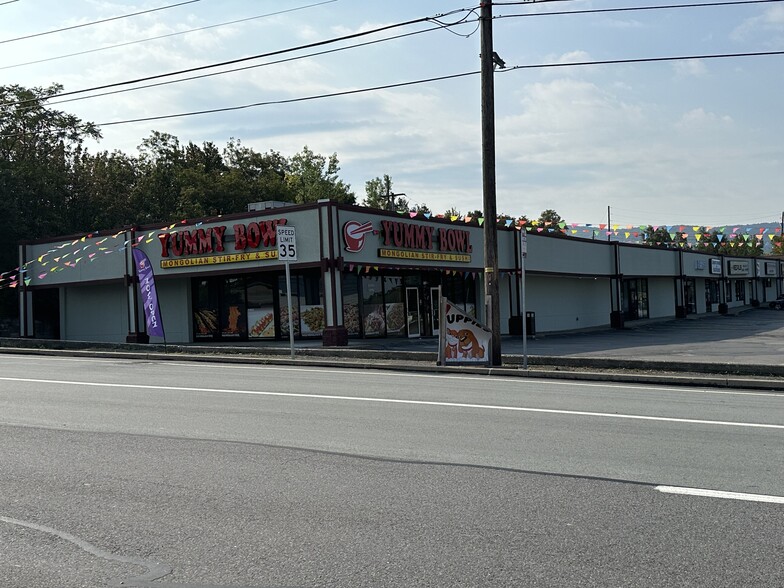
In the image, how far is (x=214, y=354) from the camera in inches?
869

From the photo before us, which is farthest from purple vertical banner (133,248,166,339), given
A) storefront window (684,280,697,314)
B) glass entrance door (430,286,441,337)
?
storefront window (684,280,697,314)

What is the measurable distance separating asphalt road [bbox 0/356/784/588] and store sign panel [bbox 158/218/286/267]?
1446cm

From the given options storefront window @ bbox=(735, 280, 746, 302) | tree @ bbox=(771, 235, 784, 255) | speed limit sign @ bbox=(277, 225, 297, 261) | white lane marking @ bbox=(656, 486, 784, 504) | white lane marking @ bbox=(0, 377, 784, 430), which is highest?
tree @ bbox=(771, 235, 784, 255)

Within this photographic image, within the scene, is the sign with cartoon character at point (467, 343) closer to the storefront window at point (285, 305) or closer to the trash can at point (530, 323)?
the storefront window at point (285, 305)

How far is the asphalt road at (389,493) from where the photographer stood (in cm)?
480

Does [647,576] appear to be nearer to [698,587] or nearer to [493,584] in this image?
[698,587]

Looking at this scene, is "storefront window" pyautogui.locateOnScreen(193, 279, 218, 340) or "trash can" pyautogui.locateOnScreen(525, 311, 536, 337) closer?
"storefront window" pyautogui.locateOnScreen(193, 279, 218, 340)

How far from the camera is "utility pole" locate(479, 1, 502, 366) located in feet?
60.1

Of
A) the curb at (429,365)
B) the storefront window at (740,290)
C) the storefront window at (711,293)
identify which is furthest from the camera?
the storefront window at (740,290)

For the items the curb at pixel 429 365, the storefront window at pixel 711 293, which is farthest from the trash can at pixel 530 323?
the storefront window at pixel 711 293

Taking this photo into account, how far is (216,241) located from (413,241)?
6.97 m

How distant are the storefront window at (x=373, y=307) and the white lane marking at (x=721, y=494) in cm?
2200

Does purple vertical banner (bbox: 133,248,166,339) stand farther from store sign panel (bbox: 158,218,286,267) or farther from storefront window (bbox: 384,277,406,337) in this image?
storefront window (bbox: 384,277,406,337)

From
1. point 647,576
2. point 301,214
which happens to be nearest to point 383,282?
point 301,214
